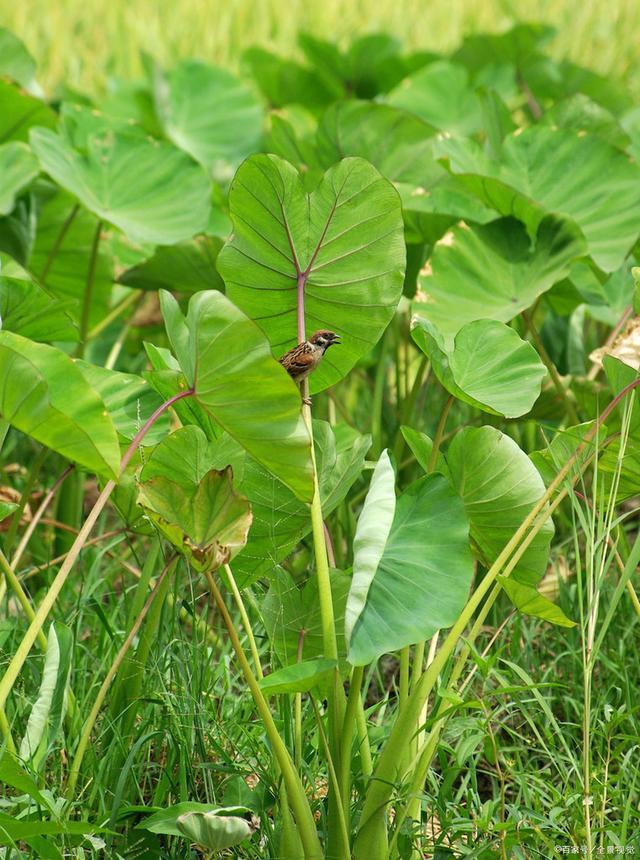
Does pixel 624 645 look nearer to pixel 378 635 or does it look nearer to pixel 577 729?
pixel 577 729

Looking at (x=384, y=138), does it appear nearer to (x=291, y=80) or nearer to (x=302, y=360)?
(x=302, y=360)

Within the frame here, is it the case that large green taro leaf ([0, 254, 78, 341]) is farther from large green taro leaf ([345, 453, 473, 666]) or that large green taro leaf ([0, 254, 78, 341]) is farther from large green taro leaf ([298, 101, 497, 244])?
large green taro leaf ([298, 101, 497, 244])

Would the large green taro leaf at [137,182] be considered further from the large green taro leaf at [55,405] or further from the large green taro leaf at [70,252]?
the large green taro leaf at [55,405]

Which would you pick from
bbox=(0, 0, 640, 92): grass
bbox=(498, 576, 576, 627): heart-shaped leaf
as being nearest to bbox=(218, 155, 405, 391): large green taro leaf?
bbox=(498, 576, 576, 627): heart-shaped leaf

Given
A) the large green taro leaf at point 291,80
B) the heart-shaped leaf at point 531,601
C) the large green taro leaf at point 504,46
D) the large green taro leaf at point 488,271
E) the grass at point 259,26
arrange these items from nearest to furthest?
the heart-shaped leaf at point 531,601 < the large green taro leaf at point 488,271 < the large green taro leaf at point 504,46 < the large green taro leaf at point 291,80 < the grass at point 259,26

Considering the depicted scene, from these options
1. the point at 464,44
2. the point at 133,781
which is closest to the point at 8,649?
the point at 133,781

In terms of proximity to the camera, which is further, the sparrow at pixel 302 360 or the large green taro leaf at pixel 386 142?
the large green taro leaf at pixel 386 142

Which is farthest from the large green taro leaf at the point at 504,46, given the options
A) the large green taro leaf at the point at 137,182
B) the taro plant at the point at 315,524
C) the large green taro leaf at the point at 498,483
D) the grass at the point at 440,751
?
the large green taro leaf at the point at 498,483

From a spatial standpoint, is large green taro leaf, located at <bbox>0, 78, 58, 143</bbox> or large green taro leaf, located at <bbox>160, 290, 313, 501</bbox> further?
large green taro leaf, located at <bbox>0, 78, 58, 143</bbox>
